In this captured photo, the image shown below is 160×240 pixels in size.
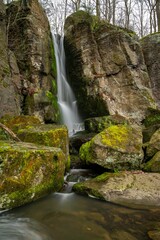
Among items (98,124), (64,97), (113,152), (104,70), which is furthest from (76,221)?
(104,70)

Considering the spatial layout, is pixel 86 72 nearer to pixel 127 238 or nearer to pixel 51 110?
pixel 51 110

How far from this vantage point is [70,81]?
14078 millimetres

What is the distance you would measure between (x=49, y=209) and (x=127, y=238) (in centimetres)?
145

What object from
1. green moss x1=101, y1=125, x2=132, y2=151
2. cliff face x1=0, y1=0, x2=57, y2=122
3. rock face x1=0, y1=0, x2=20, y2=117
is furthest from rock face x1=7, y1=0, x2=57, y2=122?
green moss x1=101, y1=125, x2=132, y2=151

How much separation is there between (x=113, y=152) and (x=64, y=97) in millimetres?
7747

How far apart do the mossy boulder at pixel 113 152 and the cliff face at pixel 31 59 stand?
484 centimetres

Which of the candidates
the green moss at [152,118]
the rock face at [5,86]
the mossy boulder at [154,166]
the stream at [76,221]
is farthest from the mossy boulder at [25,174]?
the green moss at [152,118]

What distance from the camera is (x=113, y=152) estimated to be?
5984 mm

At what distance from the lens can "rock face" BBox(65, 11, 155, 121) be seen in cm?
1309

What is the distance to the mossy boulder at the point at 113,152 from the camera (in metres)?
5.93

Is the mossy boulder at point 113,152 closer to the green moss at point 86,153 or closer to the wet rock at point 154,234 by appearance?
the green moss at point 86,153

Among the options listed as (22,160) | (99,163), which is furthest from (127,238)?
(99,163)

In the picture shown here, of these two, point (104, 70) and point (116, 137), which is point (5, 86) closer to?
point (116, 137)

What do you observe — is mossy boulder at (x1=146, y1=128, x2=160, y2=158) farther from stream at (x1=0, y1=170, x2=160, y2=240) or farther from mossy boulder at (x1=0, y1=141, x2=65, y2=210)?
mossy boulder at (x1=0, y1=141, x2=65, y2=210)
